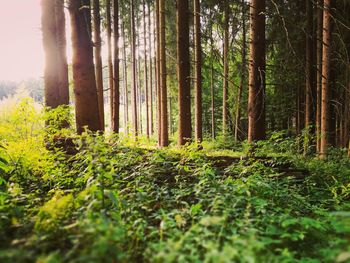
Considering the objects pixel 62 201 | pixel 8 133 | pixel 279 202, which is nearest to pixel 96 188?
pixel 62 201

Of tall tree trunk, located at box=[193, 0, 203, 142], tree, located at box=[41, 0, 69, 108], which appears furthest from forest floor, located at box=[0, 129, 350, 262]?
tall tree trunk, located at box=[193, 0, 203, 142]

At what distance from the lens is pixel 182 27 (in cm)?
1086

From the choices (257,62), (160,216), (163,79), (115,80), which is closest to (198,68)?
(163,79)

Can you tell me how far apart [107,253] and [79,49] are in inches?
255

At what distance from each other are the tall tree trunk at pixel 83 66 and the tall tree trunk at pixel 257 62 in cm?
427

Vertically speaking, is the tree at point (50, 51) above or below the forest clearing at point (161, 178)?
above

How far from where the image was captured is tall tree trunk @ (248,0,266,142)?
725 centimetres

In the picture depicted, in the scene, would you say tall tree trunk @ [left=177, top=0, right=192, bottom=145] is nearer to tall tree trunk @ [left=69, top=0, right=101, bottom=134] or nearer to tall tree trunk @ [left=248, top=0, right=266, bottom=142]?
tall tree trunk @ [left=248, top=0, right=266, bottom=142]

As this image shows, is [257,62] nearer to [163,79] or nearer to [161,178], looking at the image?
[161,178]

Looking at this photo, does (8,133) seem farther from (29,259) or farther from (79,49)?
(29,259)

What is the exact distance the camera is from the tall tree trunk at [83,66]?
7199mm

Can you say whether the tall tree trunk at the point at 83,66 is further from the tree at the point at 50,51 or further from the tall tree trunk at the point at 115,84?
the tall tree trunk at the point at 115,84

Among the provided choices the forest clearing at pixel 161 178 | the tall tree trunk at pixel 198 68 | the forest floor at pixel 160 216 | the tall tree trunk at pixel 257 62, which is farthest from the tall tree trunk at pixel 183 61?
the forest floor at pixel 160 216

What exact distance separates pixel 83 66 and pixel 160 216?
17.9 ft
